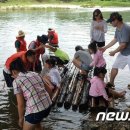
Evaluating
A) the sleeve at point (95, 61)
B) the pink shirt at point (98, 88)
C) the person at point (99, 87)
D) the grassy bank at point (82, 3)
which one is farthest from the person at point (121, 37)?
the grassy bank at point (82, 3)

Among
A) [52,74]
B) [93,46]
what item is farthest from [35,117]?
[93,46]

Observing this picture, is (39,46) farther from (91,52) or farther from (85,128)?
(85,128)

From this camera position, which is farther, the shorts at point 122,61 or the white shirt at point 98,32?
the white shirt at point 98,32

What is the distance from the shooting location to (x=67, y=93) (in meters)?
9.74

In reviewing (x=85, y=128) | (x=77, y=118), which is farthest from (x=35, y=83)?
(x=77, y=118)

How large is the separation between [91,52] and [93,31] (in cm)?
178

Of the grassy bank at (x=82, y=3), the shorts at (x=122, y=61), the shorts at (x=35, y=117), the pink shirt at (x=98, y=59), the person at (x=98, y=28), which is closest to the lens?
the shorts at (x=35, y=117)

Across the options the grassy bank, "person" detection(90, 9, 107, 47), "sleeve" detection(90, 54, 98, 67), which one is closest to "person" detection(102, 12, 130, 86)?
"sleeve" detection(90, 54, 98, 67)

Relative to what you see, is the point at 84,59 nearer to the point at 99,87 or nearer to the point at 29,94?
the point at 99,87

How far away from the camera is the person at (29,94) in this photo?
5.68 meters

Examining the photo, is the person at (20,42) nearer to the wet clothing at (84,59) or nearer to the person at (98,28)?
the wet clothing at (84,59)

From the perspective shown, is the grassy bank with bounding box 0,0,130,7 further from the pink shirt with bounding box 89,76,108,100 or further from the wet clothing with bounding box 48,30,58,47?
the pink shirt with bounding box 89,76,108,100

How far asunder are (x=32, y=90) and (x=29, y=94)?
83mm

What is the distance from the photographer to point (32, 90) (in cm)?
573
